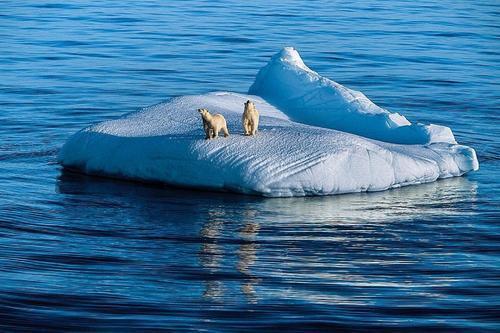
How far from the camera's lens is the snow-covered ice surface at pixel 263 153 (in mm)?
11180

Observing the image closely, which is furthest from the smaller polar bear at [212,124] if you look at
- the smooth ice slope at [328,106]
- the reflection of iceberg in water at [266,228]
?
the smooth ice slope at [328,106]

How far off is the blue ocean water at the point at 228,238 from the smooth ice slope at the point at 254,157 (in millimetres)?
146

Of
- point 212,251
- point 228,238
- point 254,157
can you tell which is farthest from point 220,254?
point 254,157

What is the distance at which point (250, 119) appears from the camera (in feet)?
37.5

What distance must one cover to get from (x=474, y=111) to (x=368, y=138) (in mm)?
3866

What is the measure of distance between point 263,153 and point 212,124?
0.52 m

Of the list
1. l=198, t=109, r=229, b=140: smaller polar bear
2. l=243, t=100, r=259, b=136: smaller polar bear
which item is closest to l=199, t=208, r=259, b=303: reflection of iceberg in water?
l=198, t=109, r=229, b=140: smaller polar bear

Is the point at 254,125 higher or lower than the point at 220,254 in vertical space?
higher

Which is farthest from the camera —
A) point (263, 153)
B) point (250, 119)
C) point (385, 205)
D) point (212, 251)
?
point (250, 119)

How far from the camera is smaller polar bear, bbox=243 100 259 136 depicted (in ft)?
37.1

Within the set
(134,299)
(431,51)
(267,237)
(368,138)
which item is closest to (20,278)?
(134,299)

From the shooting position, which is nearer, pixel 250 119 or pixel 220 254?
pixel 220 254

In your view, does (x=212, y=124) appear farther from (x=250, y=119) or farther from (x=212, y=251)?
(x=212, y=251)

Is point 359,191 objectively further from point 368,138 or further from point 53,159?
point 53,159
